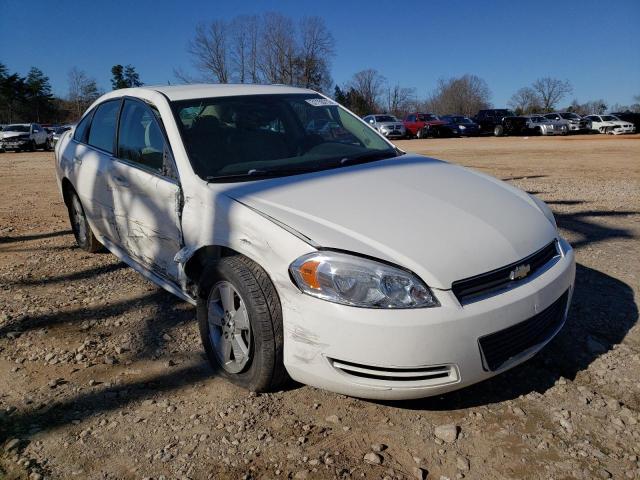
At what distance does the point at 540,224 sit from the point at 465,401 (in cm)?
101

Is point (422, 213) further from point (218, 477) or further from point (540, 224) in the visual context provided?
point (218, 477)

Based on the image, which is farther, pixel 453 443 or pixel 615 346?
pixel 615 346

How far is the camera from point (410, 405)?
8.76 feet

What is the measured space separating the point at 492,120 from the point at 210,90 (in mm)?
34007

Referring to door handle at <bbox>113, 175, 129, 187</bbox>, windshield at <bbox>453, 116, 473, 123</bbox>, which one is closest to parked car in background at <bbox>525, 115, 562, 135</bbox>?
windshield at <bbox>453, 116, 473, 123</bbox>

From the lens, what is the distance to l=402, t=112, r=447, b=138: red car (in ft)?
114

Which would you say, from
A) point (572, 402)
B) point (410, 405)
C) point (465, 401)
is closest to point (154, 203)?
point (410, 405)

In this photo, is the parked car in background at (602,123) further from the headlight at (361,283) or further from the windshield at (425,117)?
the headlight at (361,283)

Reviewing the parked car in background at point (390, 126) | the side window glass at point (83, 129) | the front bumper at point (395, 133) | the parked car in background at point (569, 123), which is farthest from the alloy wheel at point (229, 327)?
the parked car in background at point (569, 123)

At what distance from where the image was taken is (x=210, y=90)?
3.84 metres

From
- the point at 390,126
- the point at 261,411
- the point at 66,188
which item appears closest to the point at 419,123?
the point at 390,126

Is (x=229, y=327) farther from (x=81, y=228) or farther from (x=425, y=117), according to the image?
(x=425, y=117)

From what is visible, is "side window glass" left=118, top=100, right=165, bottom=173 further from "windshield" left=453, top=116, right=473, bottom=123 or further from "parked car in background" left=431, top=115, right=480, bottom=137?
"windshield" left=453, top=116, right=473, bottom=123

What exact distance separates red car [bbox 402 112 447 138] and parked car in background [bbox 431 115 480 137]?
0.38 m
